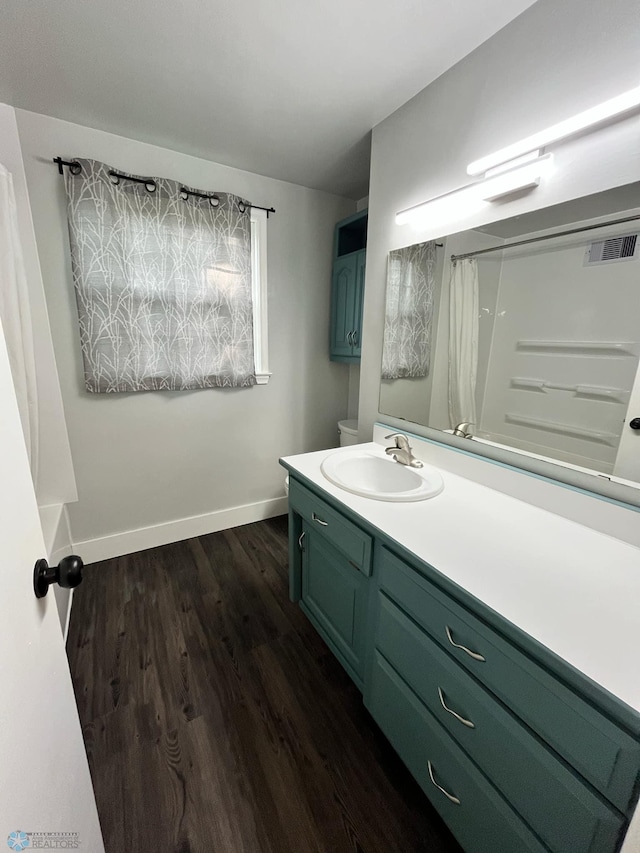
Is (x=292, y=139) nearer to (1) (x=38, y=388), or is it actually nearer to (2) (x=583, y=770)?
(1) (x=38, y=388)

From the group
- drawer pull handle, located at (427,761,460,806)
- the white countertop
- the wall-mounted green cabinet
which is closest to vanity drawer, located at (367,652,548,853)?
drawer pull handle, located at (427,761,460,806)

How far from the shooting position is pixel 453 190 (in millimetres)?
1356

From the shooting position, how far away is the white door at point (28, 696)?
1.51ft

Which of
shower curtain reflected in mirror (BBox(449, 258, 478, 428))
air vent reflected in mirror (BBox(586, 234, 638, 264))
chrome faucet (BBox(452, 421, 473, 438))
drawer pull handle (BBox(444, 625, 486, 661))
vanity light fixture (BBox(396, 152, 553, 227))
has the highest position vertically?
vanity light fixture (BBox(396, 152, 553, 227))

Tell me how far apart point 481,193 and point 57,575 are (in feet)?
5.52

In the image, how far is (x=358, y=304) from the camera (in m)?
2.30

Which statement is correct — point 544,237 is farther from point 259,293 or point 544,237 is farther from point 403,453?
point 259,293

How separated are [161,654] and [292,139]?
8.58 feet

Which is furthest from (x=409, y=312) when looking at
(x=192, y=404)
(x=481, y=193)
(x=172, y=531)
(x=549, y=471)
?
(x=172, y=531)

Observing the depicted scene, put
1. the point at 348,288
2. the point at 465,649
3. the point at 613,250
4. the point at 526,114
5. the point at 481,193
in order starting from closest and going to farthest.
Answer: the point at 465,649 → the point at 613,250 → the point at 526,114 → the point at 481,193 → the point at 348,288

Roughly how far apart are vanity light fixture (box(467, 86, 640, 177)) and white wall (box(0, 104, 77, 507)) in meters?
2.02

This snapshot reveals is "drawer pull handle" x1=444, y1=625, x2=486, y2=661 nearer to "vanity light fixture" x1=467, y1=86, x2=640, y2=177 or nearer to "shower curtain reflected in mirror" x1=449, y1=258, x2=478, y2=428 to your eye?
"shower curtain reflected in mirror" x1=449, y1=258, x2=478, y2=428

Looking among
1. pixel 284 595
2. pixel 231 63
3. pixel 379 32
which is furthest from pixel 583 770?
pixel 231 63

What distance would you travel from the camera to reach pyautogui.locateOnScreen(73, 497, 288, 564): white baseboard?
213cm
